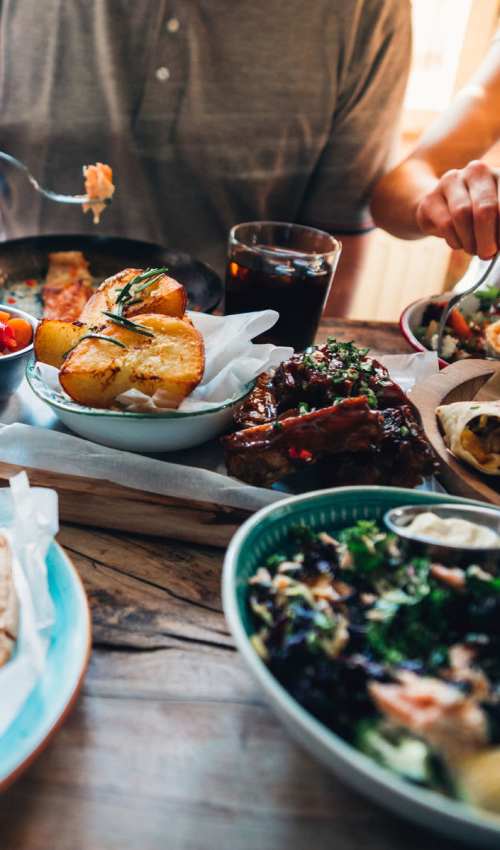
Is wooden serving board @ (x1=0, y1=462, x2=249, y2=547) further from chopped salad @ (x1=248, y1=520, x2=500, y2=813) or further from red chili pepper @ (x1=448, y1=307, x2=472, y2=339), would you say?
red chili pepper @ (x1=448, y1=307, x2=472, y2=339)

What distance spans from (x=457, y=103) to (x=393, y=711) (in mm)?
2606

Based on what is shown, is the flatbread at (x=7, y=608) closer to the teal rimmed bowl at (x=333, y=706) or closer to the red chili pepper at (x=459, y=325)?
the teal rimmed bowl at (x=333, y=706)

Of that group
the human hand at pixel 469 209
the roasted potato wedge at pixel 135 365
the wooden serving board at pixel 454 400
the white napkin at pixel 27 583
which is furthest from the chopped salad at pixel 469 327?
the white napkin at pixel 27 583

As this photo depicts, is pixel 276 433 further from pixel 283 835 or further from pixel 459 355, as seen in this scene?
pixel 459 355

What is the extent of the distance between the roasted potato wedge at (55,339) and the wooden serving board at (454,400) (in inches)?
29.2

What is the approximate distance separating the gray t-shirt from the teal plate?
6.99ft

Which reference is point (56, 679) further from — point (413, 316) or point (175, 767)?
point (413, 316)

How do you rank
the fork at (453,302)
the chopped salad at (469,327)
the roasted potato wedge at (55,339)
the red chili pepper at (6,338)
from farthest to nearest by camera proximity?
the chopped salad at (469,327), the fork at (453,302), the red chili pepper at (6,338), the roasted potato wedge at (55,339)

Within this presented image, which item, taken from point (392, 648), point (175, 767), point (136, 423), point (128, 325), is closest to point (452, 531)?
point (392, 648)

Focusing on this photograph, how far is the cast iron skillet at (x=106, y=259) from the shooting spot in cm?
210

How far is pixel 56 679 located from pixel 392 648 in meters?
0.43

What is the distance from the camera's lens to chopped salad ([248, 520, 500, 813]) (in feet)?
2.30

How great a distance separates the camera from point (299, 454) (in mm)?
1240

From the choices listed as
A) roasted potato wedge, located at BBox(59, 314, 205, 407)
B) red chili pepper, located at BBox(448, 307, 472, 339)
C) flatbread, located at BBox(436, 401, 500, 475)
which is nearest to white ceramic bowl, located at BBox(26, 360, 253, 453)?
roasted potato wedge, located at BBox(59, 314, 205, 407)
